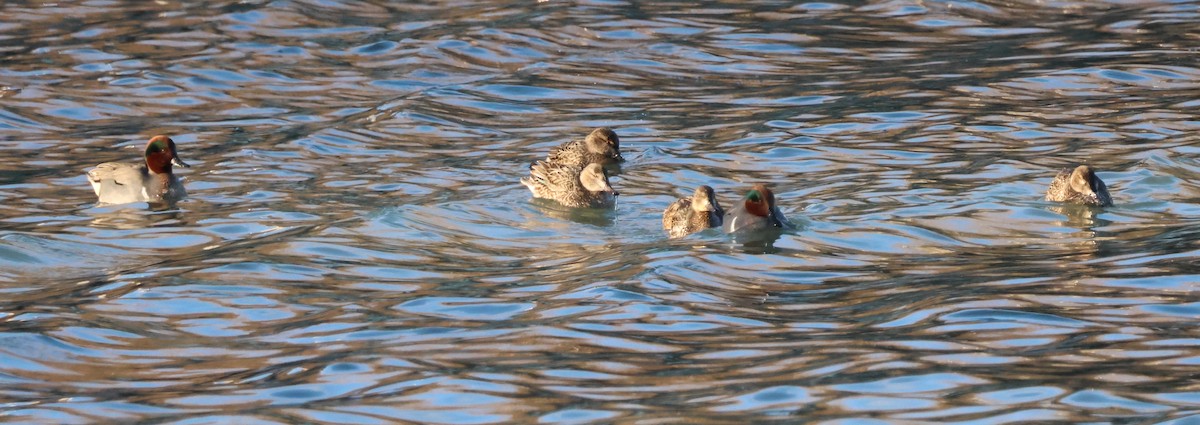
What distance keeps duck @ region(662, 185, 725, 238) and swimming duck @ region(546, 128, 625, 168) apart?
2.11m

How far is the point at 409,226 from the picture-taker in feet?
45.0

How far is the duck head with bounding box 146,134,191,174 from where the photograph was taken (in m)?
15.8

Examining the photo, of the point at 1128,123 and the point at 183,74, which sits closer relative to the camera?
the point at 1128,123

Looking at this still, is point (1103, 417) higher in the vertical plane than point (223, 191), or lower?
higher

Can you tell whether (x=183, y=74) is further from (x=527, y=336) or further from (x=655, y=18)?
(x=527, y=336)

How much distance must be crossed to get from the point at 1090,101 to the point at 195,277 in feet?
36.1

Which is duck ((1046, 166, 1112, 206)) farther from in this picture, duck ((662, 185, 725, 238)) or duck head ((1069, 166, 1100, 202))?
duck ((662, 185, 725, 238))

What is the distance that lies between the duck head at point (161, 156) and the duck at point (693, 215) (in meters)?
5.20

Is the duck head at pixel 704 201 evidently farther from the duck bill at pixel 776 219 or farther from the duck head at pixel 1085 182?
the duck head at pixel 1085 182

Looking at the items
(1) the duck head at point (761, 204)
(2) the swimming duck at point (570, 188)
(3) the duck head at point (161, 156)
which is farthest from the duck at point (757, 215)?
(3) the duck head at point (161, 156)

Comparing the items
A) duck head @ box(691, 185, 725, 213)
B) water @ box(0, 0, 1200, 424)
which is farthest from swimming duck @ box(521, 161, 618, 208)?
duck head @ box(691, 185, 725, 213)

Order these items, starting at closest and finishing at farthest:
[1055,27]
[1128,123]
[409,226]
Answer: [409,226] < [1128,123] < [1055,27]

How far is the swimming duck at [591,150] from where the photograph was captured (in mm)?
16188

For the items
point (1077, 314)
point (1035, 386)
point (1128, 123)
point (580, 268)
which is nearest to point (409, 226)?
point (580, 268)
